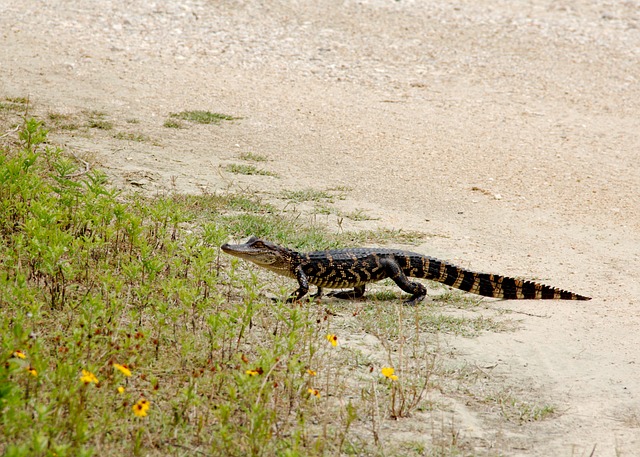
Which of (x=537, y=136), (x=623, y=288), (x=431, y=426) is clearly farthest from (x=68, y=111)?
(x=431, y=426)

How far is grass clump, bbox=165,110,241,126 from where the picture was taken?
1229 centimetres

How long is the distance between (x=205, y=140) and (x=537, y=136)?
4837 mm

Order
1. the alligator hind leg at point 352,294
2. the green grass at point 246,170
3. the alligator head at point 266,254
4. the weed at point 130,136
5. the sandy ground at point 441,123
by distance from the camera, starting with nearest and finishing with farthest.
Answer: the sandy ground at point 441,123
the alligator head at point 266,254
the alligator hind leg at point 352,294
the green grass at point 246,170
the weed at point 130,136

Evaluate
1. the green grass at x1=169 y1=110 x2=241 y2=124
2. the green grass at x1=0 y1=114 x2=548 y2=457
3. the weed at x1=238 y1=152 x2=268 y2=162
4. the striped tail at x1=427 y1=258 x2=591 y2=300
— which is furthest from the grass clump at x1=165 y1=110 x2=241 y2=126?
the striped tail at x1=427 y1=258 x2=591 y2=300

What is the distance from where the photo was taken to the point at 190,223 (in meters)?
8.48

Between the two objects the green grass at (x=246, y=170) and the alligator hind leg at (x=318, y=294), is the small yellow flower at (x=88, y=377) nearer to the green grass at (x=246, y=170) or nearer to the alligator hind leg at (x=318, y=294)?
the alligator hind leg at (x=318, y=294)

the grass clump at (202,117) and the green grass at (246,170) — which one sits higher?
the grass clump at (202,117)

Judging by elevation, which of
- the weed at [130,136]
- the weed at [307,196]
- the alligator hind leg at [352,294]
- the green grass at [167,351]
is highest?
the green grass at [167,351]

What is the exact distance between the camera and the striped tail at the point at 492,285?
7.47 meters

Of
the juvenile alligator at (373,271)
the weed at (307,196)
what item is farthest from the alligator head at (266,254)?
the weed at (307,196)

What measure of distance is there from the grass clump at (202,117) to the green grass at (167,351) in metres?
4.42

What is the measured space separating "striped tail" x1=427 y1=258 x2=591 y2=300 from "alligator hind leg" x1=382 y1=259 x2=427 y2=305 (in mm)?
231

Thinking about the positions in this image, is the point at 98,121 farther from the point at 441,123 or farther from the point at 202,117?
the point at 441,123

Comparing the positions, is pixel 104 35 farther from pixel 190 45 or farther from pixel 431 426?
pixel 431 426
